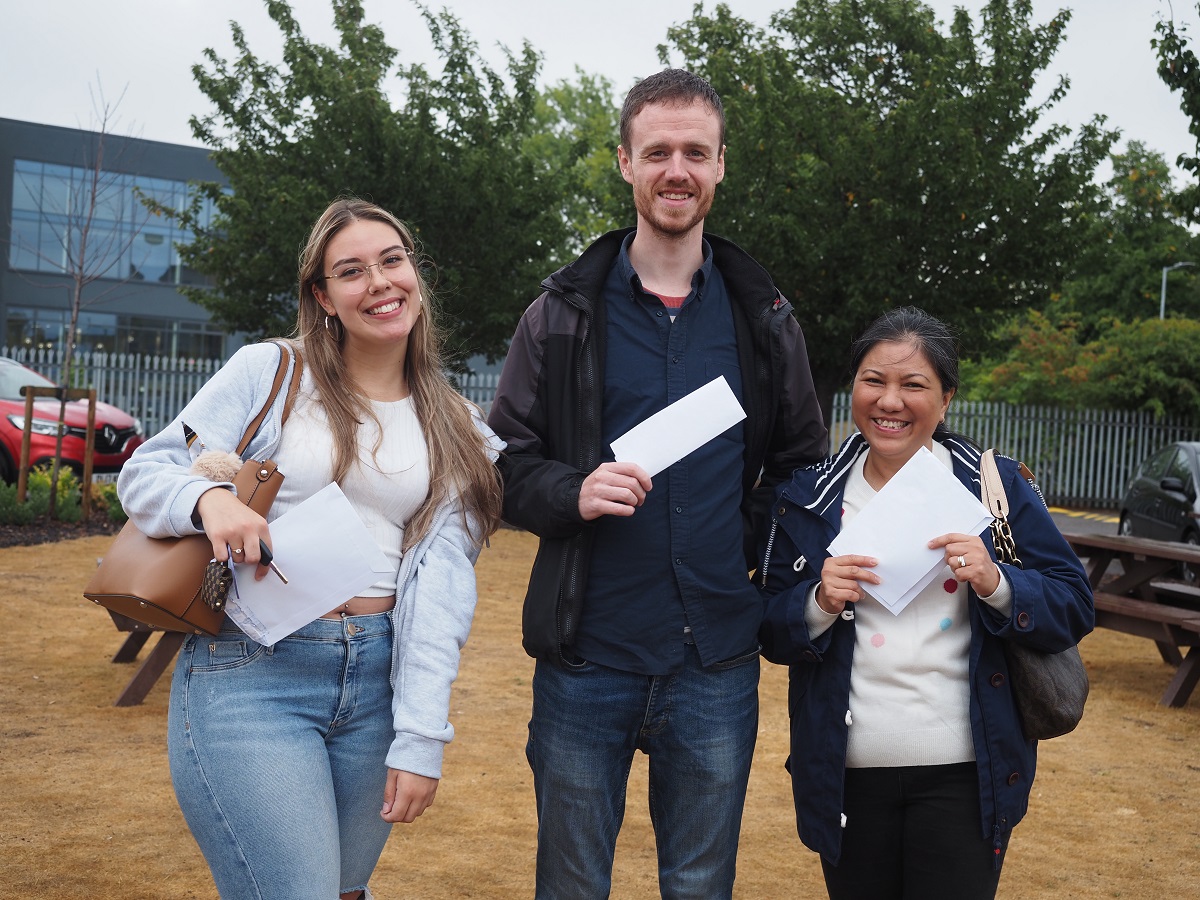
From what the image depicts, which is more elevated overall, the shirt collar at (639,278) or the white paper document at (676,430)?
the shirt collar at (639,278)

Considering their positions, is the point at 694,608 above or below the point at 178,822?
above

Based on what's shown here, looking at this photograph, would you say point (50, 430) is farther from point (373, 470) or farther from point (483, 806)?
point (373, 470)

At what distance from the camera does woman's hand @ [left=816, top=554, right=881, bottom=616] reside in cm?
A: 252

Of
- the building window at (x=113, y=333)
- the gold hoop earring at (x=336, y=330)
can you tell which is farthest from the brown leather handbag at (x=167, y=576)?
the building window at (x=113, y=333)

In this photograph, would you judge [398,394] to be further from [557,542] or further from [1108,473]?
[1108,473]

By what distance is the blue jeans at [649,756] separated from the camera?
2660 millimetres

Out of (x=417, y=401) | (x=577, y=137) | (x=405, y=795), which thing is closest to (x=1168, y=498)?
(x=417, y=401)

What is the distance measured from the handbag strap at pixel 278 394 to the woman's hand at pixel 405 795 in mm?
758

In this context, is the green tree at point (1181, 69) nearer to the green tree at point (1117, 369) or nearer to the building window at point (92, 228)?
the green tree at point (1117, 369)

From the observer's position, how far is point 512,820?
488 cm

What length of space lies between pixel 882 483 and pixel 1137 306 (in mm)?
40053

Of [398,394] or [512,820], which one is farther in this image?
[512,820]

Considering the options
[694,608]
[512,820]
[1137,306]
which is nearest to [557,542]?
[694,608]

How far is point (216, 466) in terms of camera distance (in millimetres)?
2283
